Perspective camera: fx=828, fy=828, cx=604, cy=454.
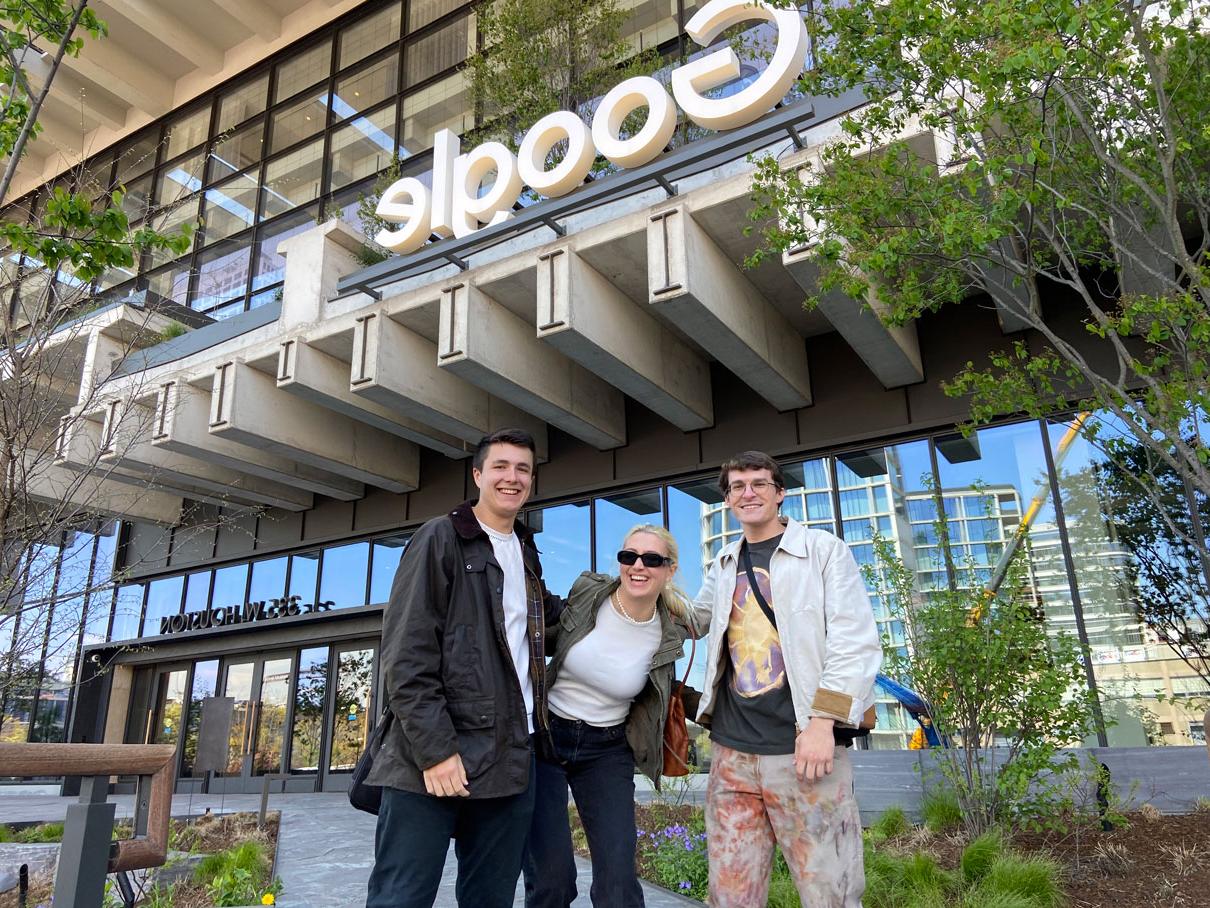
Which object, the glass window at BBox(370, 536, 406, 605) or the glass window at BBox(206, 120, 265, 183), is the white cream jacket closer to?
the glass window at BBox(370, 536, 406, 605)

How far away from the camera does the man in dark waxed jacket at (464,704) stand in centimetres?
237

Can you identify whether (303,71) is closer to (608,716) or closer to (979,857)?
(608,716)

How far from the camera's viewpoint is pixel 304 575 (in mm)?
15328

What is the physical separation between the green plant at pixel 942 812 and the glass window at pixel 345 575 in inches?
406

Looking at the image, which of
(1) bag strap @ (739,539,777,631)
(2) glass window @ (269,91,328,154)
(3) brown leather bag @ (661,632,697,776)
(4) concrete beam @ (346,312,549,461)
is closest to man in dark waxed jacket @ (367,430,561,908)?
(3) brown leather bag @ (661,632,697,776)

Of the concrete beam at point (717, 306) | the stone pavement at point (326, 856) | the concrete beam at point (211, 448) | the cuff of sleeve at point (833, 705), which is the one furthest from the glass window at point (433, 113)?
the cuff of sleeve at point (833, 705)

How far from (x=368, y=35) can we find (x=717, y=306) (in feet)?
48.9

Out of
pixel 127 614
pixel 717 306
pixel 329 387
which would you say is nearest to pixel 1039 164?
pixel 717 306

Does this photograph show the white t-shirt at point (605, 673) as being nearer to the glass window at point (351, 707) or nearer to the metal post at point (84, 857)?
the metal post at point (84, 857)

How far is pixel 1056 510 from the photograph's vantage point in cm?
918

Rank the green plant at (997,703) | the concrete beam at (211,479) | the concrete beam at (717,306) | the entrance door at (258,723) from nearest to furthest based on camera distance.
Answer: the green plant at (997,703), the concrete beam at (717,306), the concrete beam at (211,479), the entrance door at (258,723)

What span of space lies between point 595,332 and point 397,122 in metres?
10.8

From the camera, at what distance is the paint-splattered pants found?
259 centimetres

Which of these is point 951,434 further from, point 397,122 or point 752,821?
point 397,122
